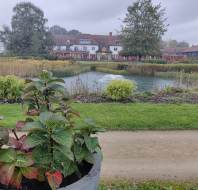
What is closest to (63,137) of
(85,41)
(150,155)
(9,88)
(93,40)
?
(150,155)

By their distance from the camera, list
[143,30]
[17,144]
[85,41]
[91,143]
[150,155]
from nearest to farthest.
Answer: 1. [17,144]
2. [91,143]
3. [150,155]
4. [143,30]
5. [85,41]

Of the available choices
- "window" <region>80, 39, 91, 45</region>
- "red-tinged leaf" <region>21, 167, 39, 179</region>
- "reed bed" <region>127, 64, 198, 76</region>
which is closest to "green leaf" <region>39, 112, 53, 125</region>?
"red-tinged leaf" <region>21, 167, 39, 179</region>

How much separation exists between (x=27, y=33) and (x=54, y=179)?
5737 centimetres

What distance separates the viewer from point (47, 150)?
211cm

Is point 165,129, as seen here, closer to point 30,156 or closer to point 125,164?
point 125,164

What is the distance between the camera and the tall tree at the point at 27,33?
56.0 meters

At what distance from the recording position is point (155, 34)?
54.9m

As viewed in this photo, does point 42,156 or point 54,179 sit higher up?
point 42,156

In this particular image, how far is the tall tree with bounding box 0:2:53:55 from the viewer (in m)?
56.0

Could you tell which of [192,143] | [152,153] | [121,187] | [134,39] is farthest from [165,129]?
[134,39]

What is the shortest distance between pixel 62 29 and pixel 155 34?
69.9 meters

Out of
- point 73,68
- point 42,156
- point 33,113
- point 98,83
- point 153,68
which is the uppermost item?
point 33,113

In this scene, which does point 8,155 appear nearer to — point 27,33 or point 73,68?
point 73,68

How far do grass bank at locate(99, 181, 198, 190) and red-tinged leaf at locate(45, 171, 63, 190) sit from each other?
2.14m
